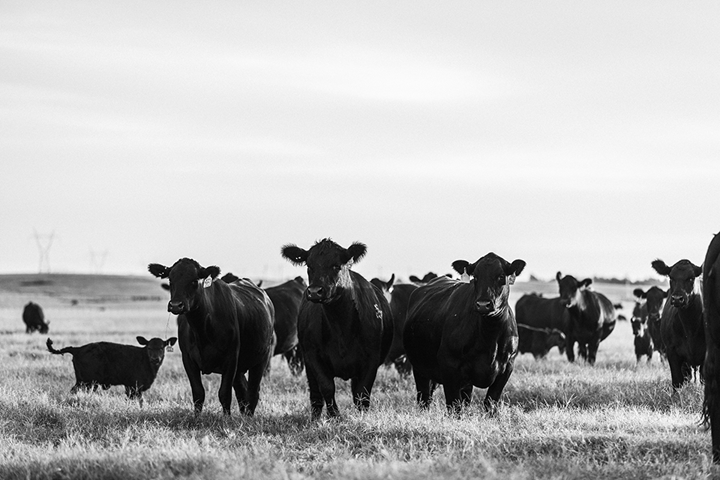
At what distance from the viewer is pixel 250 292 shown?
1443cm

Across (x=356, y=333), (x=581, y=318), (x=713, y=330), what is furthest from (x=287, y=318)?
(x=713, y=330)

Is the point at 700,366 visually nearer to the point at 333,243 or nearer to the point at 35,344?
the point at 333,243

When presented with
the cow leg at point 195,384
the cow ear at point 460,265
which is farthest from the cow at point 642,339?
the cow leg at point 195,384

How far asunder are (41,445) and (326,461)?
10.8 feet

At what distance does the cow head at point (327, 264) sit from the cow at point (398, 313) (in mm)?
4987

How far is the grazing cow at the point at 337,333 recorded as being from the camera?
11445 mm

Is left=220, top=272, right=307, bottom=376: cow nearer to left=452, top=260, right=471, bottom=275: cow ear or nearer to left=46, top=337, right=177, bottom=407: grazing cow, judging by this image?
left=46, top=337, right=177, bottom=407: grazing cow

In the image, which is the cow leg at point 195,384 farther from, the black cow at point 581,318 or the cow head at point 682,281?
the black cow at point 581,318

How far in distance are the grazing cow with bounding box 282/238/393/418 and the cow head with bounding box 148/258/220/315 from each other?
3.80 ft

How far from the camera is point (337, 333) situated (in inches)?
457

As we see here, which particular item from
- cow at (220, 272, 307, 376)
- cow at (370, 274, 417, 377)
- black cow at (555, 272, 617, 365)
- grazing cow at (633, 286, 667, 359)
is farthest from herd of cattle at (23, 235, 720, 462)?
black cow at (555, 272, 617, 365)

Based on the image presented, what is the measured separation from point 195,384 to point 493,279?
4.22 metres

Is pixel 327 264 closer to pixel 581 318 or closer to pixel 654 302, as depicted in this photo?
pixel 654 302

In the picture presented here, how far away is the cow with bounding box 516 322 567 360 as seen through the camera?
25.5 metres
